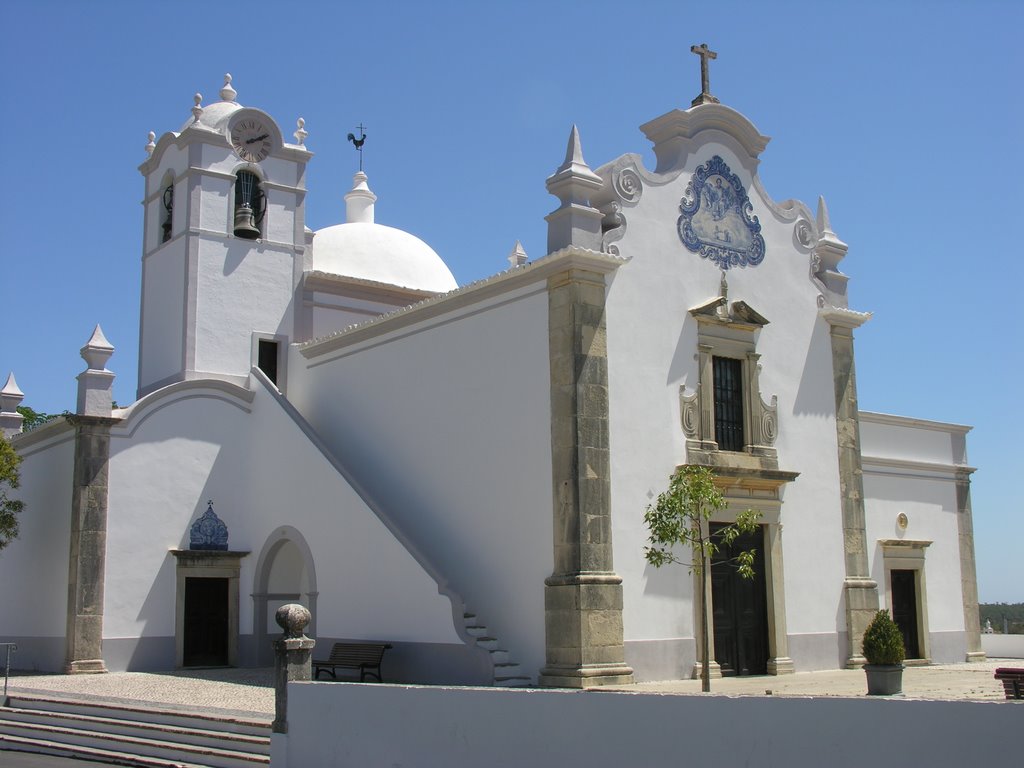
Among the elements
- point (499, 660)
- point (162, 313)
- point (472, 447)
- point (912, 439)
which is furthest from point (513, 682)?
point (162, 313)

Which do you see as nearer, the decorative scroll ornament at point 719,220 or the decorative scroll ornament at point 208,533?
the decorative scroll ornament at point 719,220

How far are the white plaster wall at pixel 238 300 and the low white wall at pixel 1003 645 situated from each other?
1791 centimetres

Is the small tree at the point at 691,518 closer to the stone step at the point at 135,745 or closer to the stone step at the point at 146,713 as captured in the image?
the stone step at the point at 146,713

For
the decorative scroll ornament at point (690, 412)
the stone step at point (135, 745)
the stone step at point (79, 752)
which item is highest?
the decorative scroll ornament at point (690, 412)

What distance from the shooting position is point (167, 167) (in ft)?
77.2

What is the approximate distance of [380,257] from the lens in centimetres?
2569

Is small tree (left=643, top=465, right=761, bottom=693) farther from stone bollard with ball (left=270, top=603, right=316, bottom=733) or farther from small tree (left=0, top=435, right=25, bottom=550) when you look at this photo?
small tree (left=0, top=435, right=25, bottom=550)

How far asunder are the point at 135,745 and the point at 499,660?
487 centimetres

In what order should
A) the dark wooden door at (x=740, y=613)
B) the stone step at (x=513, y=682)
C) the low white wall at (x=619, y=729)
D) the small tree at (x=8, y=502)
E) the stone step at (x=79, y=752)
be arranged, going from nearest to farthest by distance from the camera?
the low white wall at (x=619, y=729) → the stone step at (x=79, y=752) → the stone step at (x=513, y=682) → the dark wooden door at (x=740, y=613) → the small tree at (x=8, y=502)

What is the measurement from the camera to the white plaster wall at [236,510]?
17.9 m

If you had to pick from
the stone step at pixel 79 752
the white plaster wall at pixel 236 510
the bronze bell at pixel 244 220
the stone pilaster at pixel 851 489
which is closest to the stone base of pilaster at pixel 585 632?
the white plaster wall at pixel 236 510

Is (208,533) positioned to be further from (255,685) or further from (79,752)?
(79,752)

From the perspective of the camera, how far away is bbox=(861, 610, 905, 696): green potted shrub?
1290 cm

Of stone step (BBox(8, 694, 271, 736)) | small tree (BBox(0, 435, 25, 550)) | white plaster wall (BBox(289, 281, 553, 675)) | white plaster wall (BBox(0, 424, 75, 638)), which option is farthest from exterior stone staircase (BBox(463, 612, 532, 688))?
small tree (BBox(0, 435, 25, 550))
